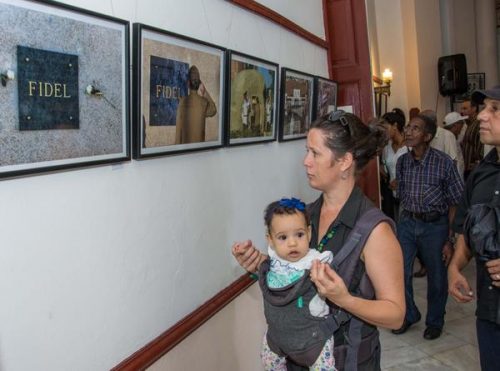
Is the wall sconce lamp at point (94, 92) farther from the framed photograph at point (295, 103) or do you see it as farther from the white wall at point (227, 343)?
the framed photograph at point (295, 103)

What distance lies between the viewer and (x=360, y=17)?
4664mm

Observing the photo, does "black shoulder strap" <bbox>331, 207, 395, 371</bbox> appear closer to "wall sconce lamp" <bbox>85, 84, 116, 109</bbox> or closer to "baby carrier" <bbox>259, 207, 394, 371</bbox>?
"baby carrier" <bbox>259, 207, 394, 371</bbox>

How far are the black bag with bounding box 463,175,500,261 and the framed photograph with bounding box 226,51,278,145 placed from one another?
1245mm

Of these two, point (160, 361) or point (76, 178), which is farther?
point (160, 361)

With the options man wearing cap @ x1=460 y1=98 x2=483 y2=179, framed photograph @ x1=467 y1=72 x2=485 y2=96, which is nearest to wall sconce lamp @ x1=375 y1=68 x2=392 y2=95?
man wearing cap @ x1=460 y1=98 x2=483 y2=179

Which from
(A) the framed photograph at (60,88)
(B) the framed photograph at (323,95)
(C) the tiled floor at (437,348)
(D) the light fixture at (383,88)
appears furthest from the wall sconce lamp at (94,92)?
(D) the light fixture at (383,88)

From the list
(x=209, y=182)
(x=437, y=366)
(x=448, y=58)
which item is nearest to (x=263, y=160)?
(x=209, y=182)

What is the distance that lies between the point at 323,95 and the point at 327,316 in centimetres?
291

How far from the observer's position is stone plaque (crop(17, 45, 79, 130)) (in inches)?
52.0

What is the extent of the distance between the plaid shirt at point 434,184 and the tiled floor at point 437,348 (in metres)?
1.09

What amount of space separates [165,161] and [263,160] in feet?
3.91

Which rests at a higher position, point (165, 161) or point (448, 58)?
point (448, 58)

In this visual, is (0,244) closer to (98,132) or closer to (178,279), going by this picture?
(98,132)

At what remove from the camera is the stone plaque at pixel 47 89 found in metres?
1.32
